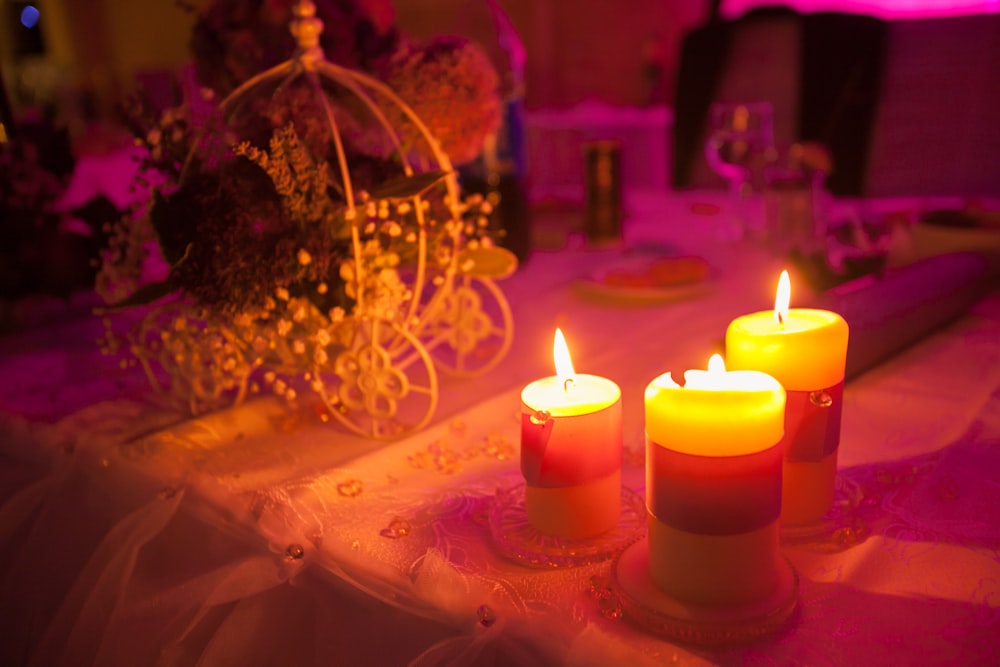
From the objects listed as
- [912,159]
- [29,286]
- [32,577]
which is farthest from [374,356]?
[912,159]

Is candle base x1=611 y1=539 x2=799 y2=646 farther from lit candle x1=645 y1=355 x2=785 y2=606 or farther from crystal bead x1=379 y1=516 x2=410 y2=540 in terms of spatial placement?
crystal bead x1=379 y1=516 x2=410 y2=540

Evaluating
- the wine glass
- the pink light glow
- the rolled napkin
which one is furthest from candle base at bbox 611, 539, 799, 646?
the pink light glow

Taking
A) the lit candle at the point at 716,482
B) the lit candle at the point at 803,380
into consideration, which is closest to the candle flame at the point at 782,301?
the lit candle at the point at 803,380

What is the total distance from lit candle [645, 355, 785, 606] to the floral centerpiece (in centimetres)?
34

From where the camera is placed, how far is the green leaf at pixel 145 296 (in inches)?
30.2

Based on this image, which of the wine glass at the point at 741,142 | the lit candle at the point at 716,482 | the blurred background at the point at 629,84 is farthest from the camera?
the wine glass at the point at 741,142

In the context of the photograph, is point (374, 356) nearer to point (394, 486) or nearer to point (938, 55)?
point (394, 486)

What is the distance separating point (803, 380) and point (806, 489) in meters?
0.09

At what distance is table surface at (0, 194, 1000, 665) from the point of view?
50 centimetres

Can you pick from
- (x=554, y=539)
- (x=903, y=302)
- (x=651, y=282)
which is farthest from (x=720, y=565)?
(x=651, y=282)

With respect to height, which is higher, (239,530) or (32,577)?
(239,530)

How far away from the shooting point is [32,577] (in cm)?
89

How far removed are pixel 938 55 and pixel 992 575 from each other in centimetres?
→ 199

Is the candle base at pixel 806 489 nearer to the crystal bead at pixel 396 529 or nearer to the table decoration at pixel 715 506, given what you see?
the table decoration at pixel 715 506
